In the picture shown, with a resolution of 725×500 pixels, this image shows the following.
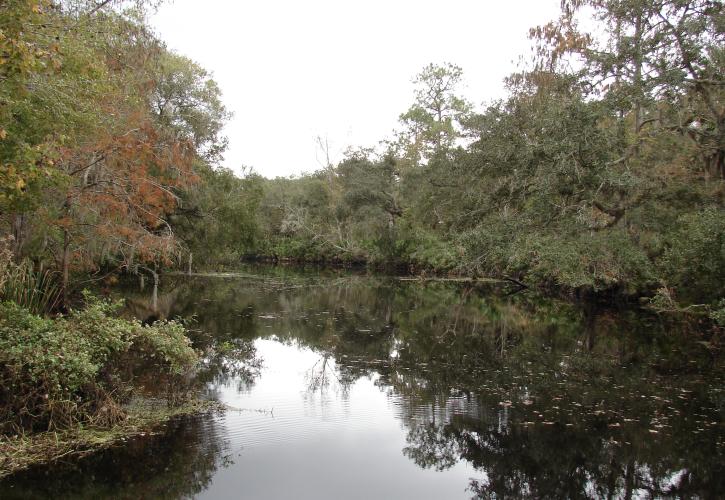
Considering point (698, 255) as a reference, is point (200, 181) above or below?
above

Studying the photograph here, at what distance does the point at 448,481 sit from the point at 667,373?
7.59m

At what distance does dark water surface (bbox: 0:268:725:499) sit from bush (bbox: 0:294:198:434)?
78 centimetres

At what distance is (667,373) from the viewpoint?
11805 millimetres

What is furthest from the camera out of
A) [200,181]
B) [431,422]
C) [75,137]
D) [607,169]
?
[200,181]

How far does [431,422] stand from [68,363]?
5.00 meters

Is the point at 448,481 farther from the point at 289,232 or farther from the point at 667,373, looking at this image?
the point at 289,232

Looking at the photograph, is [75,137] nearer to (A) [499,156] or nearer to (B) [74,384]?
(B) [74,384]

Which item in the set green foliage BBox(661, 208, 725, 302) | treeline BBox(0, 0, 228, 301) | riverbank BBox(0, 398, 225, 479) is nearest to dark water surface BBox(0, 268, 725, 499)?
riverbank BBox(0, 398, 225, 479)

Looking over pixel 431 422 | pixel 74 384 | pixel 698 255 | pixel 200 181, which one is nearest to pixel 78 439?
pixel 74 384

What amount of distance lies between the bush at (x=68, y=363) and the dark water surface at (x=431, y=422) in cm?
78

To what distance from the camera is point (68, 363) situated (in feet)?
20.7

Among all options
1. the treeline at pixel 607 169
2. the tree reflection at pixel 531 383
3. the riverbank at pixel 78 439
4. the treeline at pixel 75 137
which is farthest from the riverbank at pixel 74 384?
the treeline at pixel 607 169

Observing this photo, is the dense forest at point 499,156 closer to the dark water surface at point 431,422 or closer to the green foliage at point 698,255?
the green foliage at point 698,255

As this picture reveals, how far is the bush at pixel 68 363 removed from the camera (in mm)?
6195
